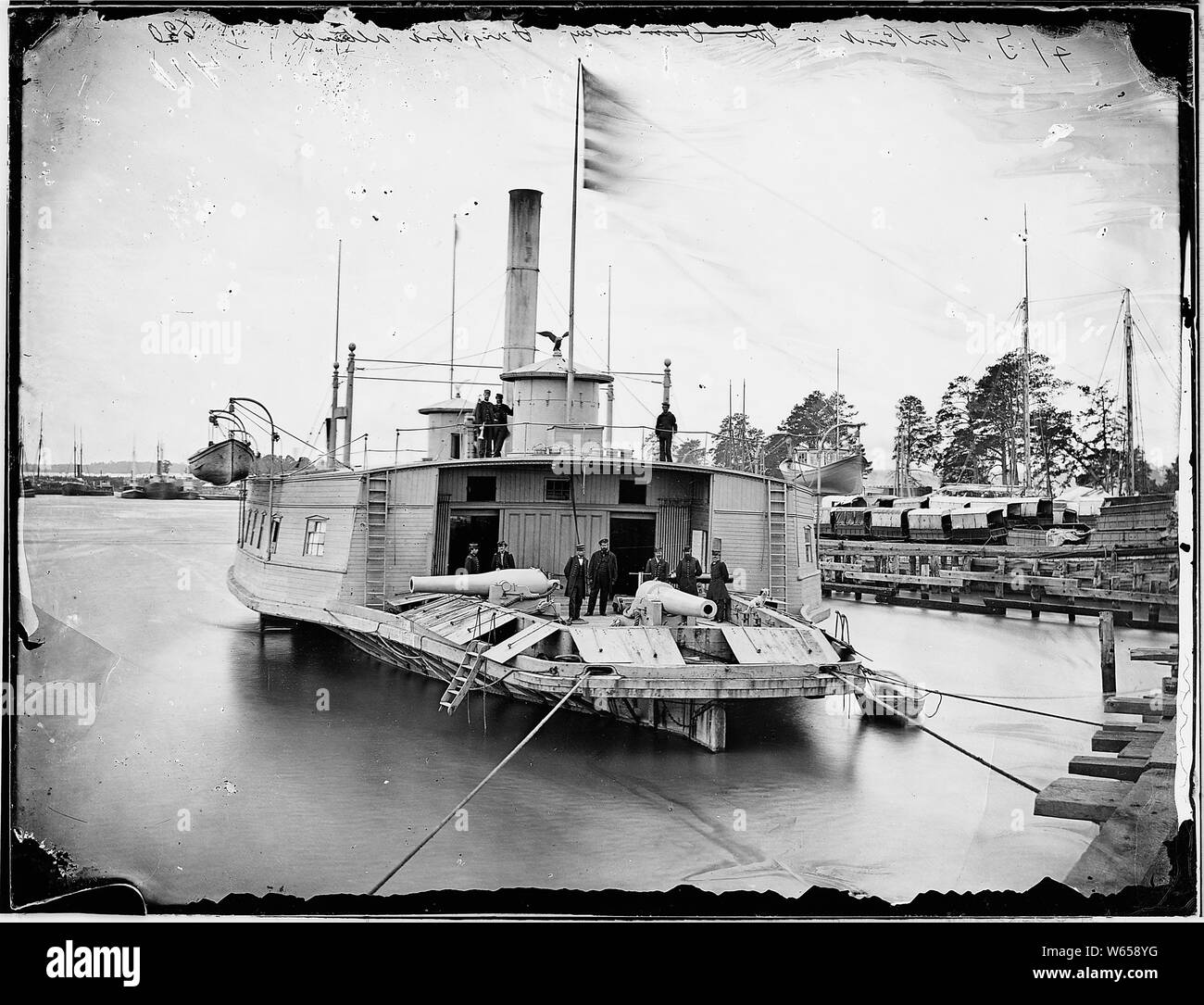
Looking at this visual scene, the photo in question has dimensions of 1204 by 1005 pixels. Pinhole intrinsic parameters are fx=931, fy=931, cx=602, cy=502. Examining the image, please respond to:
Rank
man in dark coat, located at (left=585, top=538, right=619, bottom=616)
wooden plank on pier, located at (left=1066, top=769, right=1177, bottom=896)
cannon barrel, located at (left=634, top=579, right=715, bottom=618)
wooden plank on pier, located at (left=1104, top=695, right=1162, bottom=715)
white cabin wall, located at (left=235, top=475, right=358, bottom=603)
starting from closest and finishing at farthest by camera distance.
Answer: wooden plank on pier, located at (left=1066, top=769, right=1177, bottom=896)
wooden plank on pier, located at (left=1104, top=695, right=1162, bottom=715)
cannon barrel, located at (left=634, top=579, right=715, bottom=618)
man in dark coat, located at (left=585, top=538, right=619, bottom=616)
white cabin wall, located at (left=235, top=475, right=358, bottom=603)

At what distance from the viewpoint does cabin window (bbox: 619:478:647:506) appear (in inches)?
584

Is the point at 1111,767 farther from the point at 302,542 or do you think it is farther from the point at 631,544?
the point at 302,542

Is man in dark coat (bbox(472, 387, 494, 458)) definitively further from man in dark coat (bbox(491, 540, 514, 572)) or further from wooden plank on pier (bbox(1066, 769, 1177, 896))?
wooden plank on pier (bbox(1066, 769, 1177, 896))

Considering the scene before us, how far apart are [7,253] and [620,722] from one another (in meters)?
8.40

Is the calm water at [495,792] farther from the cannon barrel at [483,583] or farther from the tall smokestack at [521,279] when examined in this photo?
the tall smokestack at [521,279]

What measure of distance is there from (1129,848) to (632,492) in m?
9.04

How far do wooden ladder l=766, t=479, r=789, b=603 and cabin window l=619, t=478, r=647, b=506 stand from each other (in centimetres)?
203

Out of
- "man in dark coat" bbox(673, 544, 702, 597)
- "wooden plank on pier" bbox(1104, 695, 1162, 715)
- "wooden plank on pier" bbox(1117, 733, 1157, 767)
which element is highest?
"man in dark coat" bbox(673, 544, 702, 597)

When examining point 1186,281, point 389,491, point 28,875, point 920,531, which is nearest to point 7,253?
point 28,875

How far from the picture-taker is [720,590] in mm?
12305

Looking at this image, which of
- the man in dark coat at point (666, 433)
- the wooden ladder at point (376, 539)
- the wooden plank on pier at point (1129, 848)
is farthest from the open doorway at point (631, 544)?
the wooden plank on pier at point (1129, 848)

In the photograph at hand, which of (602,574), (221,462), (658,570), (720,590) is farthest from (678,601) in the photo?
(221,462)

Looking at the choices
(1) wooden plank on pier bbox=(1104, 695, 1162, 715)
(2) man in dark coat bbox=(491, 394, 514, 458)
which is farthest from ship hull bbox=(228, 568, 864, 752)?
(2) man in dark coat bbox=(491, 394, 514, 458)
